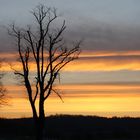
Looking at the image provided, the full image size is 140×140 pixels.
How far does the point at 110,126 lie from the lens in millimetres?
99000

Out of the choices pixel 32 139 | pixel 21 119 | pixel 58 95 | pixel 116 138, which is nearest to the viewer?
pixel 58 95

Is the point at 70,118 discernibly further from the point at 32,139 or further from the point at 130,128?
the point at 32,139

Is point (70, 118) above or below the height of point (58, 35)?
below

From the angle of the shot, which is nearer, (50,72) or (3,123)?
(50,72)

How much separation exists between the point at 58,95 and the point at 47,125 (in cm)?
3257

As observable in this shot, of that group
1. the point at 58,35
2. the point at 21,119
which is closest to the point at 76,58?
the point at 58,35

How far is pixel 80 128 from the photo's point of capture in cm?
9688

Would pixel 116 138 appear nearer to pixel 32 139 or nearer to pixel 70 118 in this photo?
pixel 32 139

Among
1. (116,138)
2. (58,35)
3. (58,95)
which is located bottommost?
(116,138)

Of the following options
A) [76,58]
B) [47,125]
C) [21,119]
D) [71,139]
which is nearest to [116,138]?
[71,139]

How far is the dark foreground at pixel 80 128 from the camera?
82562 millimetres

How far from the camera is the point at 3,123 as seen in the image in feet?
319

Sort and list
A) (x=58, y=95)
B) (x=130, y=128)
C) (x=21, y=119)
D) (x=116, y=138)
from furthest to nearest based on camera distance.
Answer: (x=21, y=119) → (x=130, y=128) → (x=116, y=138) → (x=58, y=95)

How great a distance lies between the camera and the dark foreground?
271ft
